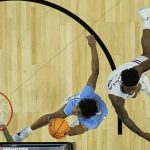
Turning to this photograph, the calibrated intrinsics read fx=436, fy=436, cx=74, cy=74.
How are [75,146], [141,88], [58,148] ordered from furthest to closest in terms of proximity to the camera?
[75,146] → [141,88] → [58,148]

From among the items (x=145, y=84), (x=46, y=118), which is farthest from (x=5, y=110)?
(x=145, y=84)

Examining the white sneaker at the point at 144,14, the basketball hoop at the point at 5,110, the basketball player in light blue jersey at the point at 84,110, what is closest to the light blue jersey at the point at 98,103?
the basketball player in light blue jersey at the point at 84,110

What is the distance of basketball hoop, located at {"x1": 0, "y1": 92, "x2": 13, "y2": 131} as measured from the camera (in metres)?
5.31

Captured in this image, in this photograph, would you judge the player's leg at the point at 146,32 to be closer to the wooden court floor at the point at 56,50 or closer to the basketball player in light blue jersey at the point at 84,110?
the wooden court floor at the point at 56,50

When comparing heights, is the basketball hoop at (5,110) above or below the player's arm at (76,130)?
above

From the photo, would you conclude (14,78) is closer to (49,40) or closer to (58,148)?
(49,40)

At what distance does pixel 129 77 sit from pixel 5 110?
5.69 feet

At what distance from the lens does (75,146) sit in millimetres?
5414

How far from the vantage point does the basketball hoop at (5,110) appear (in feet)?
17.4

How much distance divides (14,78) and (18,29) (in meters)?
0.62

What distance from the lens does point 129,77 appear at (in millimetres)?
4449

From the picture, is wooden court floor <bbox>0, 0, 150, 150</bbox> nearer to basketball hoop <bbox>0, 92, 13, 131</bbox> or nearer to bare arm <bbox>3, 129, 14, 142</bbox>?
basketball hoop <bbox>0, 92, 13, 131</bbox>

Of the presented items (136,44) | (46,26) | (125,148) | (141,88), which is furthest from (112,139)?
(46,26)

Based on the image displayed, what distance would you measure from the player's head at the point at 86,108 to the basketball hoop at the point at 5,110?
101 cm
